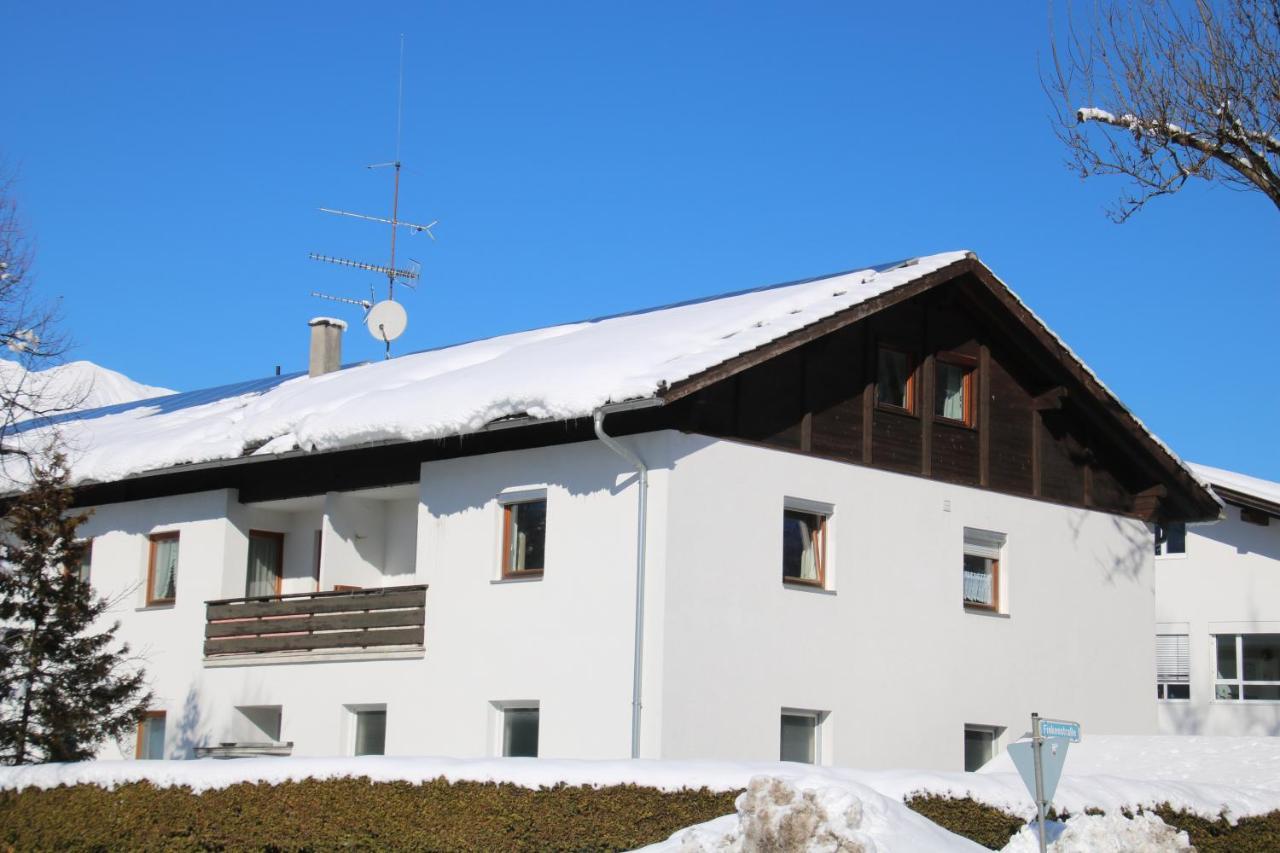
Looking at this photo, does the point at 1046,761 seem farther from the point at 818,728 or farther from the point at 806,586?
the point at 818,728

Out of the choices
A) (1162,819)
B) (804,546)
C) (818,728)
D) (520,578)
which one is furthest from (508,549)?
(1162,819)

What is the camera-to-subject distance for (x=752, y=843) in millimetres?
11297

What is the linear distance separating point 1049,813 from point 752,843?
451 centimetres

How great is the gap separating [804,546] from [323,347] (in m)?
12.2

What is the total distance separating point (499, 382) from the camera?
68.2 ft

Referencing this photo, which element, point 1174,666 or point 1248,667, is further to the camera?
point 1174,666

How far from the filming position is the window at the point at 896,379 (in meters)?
22.3

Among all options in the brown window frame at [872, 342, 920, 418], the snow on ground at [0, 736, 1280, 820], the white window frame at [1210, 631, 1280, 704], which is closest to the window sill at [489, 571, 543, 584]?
the snow on ground at [0, 736, 1280, 820]

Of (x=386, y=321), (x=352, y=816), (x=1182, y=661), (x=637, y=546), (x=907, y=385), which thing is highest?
(x=386, y=321)

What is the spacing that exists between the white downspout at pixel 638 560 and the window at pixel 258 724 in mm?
6762

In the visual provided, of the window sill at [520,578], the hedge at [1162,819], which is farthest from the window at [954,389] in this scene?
the hedge at [1162,819]

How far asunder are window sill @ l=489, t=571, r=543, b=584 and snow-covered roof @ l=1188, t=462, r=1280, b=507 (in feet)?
45.1

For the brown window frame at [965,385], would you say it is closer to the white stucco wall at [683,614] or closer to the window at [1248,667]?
the white stucco wall at [683,614]

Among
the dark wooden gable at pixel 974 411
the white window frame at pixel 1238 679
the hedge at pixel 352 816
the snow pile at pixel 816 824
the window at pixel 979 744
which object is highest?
the dark wooden gable at pixel 974 411
